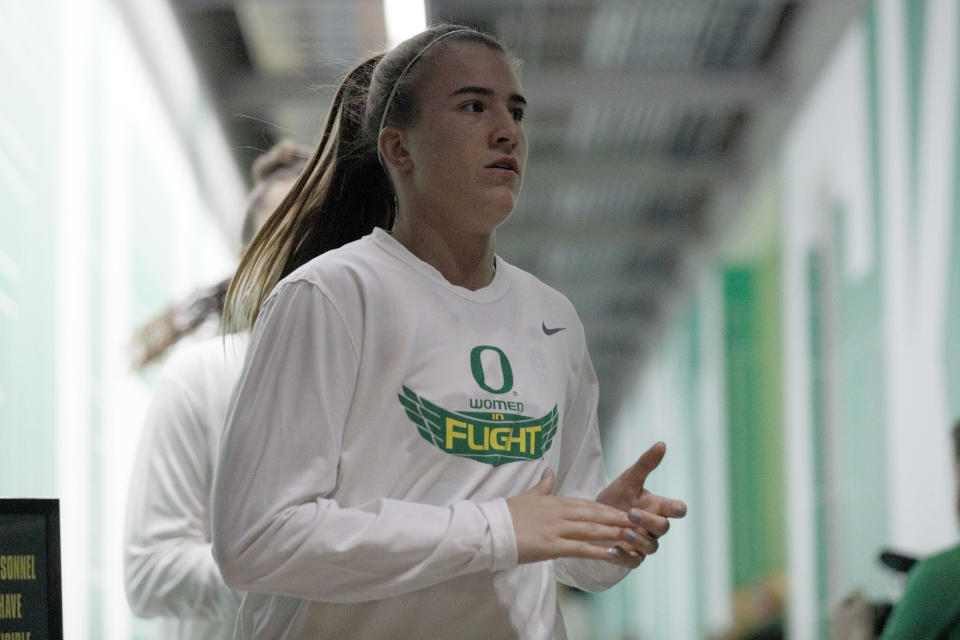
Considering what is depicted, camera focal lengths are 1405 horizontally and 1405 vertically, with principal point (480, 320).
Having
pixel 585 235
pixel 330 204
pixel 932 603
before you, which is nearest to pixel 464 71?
pixel 330 204

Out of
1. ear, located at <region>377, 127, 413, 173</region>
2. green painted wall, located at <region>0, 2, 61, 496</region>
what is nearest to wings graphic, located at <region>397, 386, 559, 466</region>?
ear, located at <region>377, 127, 413, 173</region>

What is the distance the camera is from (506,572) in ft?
5.48

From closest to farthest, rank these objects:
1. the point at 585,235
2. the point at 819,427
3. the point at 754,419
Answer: the point at 819,427 → the point at 754,419 → the point at 585,235

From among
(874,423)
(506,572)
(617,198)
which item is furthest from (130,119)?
(617,198)

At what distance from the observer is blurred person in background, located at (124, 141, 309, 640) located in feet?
7.84

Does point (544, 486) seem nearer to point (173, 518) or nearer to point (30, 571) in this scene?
point (30, 571)

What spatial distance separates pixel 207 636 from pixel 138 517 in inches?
9.7

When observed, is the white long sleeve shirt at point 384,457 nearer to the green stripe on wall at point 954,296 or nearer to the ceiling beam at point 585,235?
the green stripe on wall at point 954,296

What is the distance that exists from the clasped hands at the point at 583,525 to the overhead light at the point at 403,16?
202 inches

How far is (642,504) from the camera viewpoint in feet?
5.56

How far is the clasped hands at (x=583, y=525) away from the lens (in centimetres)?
150

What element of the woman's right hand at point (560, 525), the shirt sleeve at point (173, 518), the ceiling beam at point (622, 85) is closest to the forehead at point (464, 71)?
the woman's right hand at point (560, 525)

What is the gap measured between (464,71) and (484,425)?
45cm

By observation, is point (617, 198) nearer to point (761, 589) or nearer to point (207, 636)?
point (761, 589)
